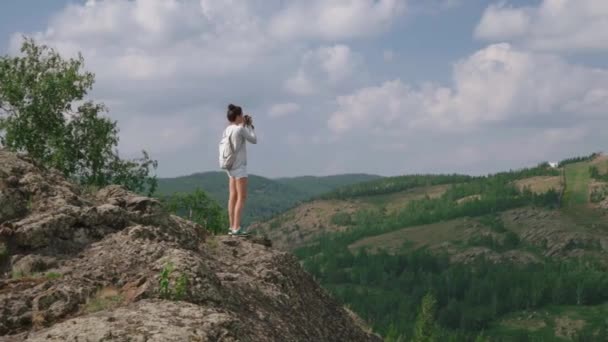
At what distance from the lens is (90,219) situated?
15.9 m

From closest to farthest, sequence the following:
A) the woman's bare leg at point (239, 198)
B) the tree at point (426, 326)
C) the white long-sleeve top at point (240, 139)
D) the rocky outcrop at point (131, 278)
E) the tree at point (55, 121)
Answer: the rocky outcrop at point (131, 278) < the white long-sleeve top at point (240, 139) < the woman's bare leg at point (239, 198) < the tree at point (55, 121) < the tree at point (426, 326)

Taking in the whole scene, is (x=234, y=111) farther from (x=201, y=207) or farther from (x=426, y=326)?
(x=426, y=326)

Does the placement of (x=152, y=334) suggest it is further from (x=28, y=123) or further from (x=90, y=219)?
(x=28, y=123)

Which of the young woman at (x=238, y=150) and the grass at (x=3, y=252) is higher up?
the young woman at (x=238, y=150)

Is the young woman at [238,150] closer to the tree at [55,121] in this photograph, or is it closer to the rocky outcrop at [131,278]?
the rocky outcrop at [131,278]

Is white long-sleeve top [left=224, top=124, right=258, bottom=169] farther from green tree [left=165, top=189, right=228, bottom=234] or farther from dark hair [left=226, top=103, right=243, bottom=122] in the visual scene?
green tree [left=165, top=189, right=228, bottom=234]

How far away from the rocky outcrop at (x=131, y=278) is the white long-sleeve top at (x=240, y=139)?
2323mm

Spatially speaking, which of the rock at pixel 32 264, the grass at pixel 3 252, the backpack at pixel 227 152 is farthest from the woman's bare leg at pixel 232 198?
the grass at pixel 3 252

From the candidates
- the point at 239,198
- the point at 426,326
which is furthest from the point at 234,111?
the point at 426,326

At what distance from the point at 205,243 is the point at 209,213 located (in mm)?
65787

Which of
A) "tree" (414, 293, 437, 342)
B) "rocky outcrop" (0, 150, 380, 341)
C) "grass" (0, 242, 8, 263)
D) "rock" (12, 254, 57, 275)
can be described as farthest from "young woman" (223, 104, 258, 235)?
"tree" (414, 293, 437, 342)

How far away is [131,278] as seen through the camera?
Result: 13250 millimetres

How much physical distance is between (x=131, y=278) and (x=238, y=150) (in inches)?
302

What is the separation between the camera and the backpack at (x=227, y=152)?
20.3 m
